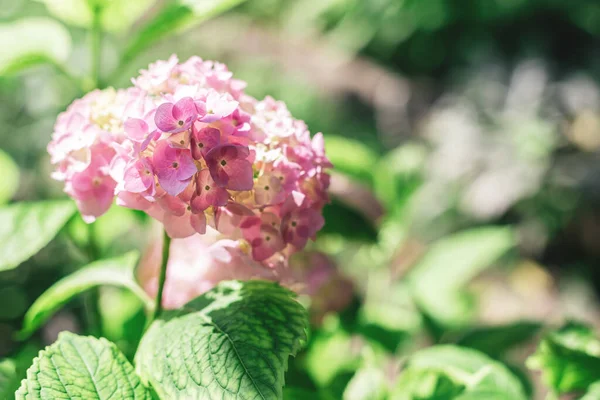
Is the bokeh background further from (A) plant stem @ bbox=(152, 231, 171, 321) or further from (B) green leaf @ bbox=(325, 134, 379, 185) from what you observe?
(A) plant stem @ bbox=(152, 231, 171, 321)

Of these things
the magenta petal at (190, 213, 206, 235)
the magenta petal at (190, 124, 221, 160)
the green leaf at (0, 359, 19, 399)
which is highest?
the magenta petal at (190, 124, 221, 160)

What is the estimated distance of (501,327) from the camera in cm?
90

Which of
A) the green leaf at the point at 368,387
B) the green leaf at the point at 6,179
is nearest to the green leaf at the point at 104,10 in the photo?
the green leaf at the point at 6,179

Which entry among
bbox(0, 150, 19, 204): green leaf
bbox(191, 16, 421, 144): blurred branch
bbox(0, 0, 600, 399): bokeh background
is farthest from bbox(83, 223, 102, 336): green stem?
bbox(191, 16, 421, 144): blurred branch

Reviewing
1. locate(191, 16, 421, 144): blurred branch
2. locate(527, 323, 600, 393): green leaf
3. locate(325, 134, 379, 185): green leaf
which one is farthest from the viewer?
locate(191, 16, 421, 144): blurred branch

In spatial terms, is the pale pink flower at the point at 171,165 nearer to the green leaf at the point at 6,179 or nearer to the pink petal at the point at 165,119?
the pink petal at the point at 165,119

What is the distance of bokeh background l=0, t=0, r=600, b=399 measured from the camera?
2.89 ft

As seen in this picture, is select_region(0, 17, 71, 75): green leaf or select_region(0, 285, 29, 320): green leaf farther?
select_region(0, 285, 29, 320): green leaf

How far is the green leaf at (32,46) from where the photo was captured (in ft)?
2.31

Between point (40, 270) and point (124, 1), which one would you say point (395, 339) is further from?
point (40, 270)

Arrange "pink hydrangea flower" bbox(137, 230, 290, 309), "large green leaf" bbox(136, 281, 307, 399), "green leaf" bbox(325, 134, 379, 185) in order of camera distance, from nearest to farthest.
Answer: "large green leaf" bbox(136, 281, 307, 399) → "pink hydrangea flower" bbox(137, 230, 290, 309) → "green leaf" bbox(325, 134, 379, 185)

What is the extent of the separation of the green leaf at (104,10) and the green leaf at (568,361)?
70 cm

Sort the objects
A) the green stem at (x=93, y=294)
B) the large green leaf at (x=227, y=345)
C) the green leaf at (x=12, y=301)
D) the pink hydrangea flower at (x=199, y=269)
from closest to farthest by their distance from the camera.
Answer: the large green leaf at (x=227, y=345)
the pink hydrangea flower at (x=199, y=269)
the green stem at (x=93, y=294)
the green leaf at (x=12, y=301)

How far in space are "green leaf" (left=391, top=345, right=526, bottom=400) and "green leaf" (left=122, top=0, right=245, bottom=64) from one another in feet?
1.65
